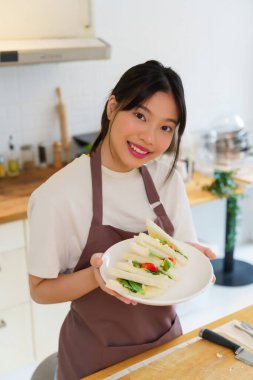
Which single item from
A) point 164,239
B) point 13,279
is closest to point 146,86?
point 164,239

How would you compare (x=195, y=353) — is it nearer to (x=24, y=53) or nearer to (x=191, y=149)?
(x=24, y=53)

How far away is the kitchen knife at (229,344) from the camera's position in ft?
3.76

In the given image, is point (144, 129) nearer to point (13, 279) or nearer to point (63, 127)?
point (13, 279)

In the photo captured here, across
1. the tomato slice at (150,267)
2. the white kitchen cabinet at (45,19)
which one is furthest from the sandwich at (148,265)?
the white kitchen cabinet at (45,19)

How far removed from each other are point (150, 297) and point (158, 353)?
0.50 ft

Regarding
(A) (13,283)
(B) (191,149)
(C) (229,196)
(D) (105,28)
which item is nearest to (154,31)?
(D) (105,28)

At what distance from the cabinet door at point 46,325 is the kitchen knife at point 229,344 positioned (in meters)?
1.37

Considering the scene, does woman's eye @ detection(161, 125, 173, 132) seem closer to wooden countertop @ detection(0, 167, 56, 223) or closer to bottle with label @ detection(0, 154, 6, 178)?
wooden countertop @ detection(0, 167, 56, 223)

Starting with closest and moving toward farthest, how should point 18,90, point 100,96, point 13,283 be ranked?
point 13,283, point 18,90, point 100,96

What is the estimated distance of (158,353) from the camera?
1.22 metres

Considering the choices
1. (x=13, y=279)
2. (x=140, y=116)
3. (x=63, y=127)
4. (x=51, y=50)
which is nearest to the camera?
(x=140, y=116)

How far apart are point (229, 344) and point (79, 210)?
496mm

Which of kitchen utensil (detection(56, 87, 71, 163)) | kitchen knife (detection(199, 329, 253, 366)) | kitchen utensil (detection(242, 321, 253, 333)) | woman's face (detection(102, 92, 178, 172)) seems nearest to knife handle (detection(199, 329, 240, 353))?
kitchen knife (detection(199, 329, 253, 366))

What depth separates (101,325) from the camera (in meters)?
1.31
